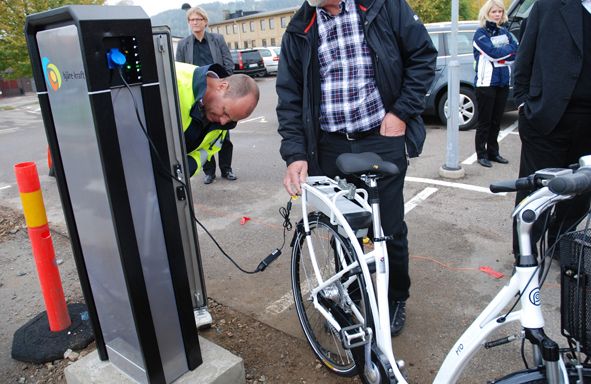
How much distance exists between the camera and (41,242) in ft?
9.55

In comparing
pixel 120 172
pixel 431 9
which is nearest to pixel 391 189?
pixel 120 172

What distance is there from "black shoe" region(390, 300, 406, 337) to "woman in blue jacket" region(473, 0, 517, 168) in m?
3.61

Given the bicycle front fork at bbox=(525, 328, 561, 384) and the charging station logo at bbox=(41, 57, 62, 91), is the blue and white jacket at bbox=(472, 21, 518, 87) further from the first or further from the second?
the charging station logo at bbox=(41, 57, 62, 91)

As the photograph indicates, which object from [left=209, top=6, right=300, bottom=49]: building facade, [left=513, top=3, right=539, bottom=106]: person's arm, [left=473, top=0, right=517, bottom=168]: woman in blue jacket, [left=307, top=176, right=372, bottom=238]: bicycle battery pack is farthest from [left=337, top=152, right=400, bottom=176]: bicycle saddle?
[left=209, top=6, right=300, bottom=49]: building facade

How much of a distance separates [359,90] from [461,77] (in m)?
5.80

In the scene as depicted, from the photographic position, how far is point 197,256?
112 inches

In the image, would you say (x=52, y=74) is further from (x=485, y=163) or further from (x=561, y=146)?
(x=485, y=163)

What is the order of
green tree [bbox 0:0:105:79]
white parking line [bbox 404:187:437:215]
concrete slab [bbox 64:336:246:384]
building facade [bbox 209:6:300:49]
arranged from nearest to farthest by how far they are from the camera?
concrete slab [bbox 64:336:246:384] → white parking line [bbox 404:187:437:215] → green tree [bbox 0:0:105:79] → building facade [bbox 209:6:300:49]

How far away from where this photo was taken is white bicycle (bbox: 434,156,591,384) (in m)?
1.37

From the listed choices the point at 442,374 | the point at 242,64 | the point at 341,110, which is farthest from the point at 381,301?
the point at 242,64

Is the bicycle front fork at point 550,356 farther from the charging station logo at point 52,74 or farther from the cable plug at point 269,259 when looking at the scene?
the charging station logo at point 52,74

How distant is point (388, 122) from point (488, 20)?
4035 mm

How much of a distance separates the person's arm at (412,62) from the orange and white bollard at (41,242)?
2110mm

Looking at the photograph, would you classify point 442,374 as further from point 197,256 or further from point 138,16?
point 138,16
